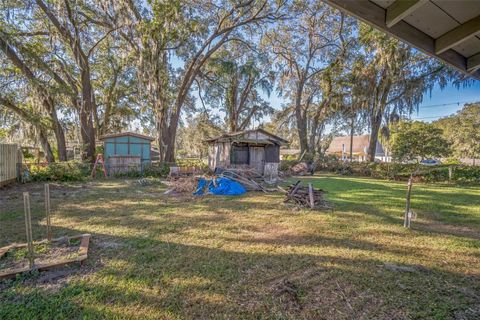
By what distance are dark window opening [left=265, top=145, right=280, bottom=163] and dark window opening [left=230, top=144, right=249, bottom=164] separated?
4.65ft

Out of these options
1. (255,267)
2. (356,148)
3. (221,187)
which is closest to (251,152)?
(221,187)

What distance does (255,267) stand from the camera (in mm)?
3154

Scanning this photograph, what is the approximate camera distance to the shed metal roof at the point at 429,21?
5.60 ft

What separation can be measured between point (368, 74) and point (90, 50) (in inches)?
773

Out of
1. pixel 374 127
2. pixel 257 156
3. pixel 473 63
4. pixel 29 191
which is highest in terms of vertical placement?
pixel 374 127

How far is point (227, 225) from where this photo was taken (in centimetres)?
503

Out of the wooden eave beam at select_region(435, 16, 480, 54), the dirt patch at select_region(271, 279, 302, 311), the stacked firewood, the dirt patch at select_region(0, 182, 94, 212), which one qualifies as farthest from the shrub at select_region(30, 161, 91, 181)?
the wooden eave beam at select_region(435, 16, 480, 54)

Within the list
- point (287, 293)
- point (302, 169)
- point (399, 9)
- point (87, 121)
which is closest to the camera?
point (399, 9)

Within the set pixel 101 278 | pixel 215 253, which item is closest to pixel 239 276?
pixel 215 253

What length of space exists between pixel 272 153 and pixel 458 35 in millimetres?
13658

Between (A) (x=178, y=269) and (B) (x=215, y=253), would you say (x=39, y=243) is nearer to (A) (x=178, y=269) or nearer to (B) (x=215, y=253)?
(A) (x=178, y=269)

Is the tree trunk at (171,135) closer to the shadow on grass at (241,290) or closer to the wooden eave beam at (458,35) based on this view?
Result: the shadow on grass at (241,290)

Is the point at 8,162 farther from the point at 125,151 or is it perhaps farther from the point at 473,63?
the point at 473,63

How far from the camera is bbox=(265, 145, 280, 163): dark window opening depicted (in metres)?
15.4
